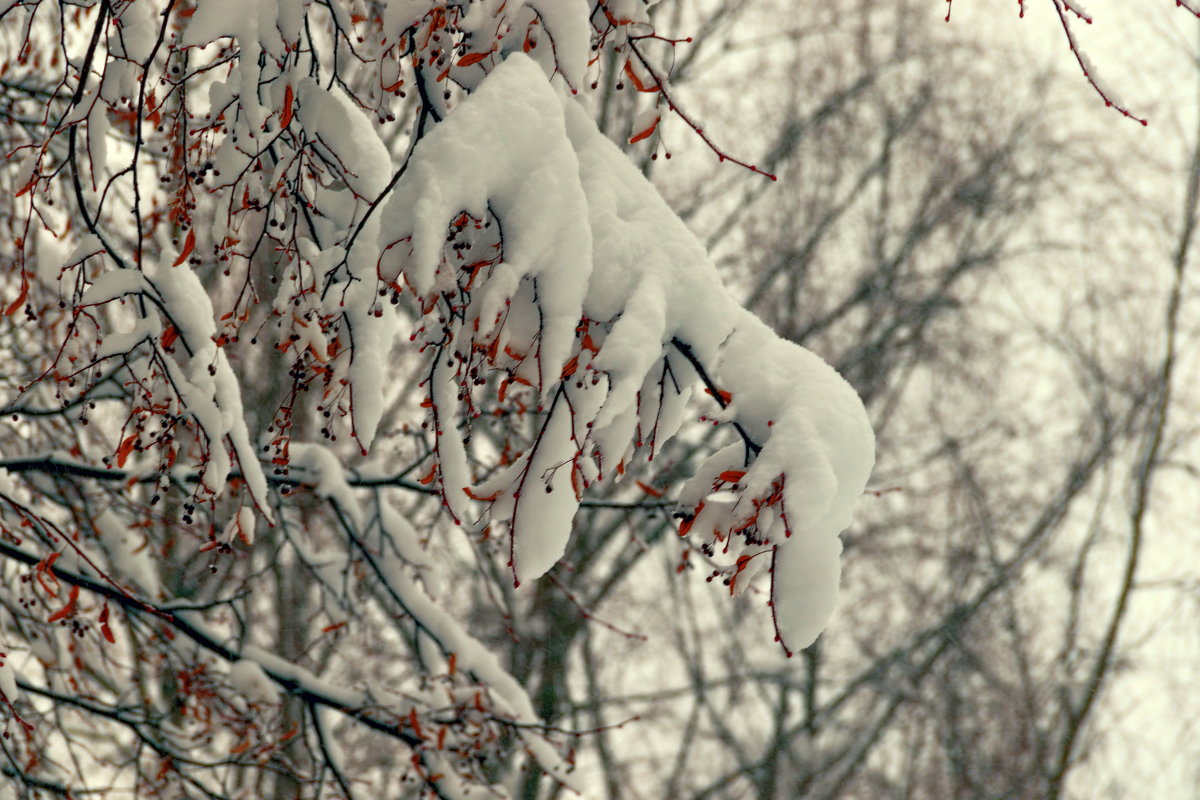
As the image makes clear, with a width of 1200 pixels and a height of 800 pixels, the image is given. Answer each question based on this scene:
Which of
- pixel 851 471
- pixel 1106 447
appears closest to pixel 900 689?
pixel 1106 447

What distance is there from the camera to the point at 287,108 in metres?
1.93

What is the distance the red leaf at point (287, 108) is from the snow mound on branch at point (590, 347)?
0.92 ft

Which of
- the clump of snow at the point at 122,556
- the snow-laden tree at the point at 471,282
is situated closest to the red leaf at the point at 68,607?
the snow-laden tree at the point at 471,282

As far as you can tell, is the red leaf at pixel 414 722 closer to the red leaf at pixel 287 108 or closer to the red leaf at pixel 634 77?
the red leaf at pixel 287 108

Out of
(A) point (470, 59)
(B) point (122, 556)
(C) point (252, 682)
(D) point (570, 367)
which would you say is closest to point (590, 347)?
(D) point (570, 367)

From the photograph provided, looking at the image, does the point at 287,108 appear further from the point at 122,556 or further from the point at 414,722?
the point at 122,556

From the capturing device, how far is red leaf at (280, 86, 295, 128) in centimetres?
190

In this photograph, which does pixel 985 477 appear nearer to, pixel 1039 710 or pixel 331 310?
pixel 1039 710

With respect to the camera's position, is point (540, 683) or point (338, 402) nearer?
point (338, 402)

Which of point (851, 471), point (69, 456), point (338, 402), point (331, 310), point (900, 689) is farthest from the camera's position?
point (900, 689)

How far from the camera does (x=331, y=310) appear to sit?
2004 mm

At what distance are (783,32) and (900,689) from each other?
5838 millimetres

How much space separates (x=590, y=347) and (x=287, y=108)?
672 mm

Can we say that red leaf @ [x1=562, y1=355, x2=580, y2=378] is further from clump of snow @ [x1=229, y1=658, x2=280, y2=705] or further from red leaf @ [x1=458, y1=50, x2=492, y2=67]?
clump of snow @ [x1=229, y1=658, x2=280, y2=705]
